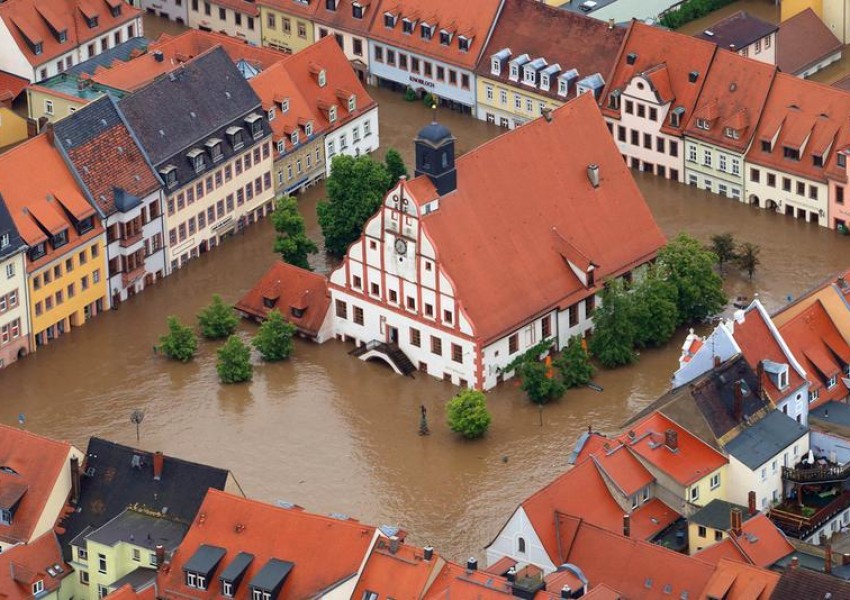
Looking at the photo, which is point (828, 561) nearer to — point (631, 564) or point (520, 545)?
point (631, 564)

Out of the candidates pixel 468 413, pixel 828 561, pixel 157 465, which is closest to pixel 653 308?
pixel 468 413

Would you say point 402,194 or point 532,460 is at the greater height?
point 402,194

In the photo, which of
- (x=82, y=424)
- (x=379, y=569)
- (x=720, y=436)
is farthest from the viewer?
(x=82, y=424)

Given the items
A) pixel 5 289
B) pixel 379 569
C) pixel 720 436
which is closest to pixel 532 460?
pixel 720 436

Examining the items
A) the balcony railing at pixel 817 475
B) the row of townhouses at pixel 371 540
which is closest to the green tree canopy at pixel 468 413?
the row of townhouses at pixel 371 540

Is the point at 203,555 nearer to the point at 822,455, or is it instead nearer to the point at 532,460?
the point at 532,460

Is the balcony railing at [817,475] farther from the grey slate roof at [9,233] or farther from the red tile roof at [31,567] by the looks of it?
the grey slate roof at [9,233]

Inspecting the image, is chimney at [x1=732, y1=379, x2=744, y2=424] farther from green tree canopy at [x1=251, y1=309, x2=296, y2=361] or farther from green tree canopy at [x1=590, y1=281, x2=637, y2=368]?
green tree canopy at [x1=251, y1=309, x2=296, y2=361]
